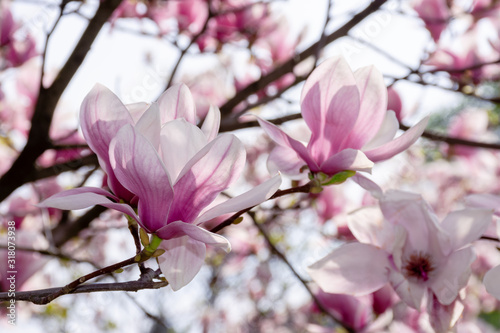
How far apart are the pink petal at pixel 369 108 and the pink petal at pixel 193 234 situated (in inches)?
12.6

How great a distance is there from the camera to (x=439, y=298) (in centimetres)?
90

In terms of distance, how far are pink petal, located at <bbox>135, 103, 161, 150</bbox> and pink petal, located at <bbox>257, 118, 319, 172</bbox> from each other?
19 centimetres

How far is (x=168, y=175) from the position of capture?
0.63m

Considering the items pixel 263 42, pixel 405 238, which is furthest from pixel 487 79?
pixel 405 238

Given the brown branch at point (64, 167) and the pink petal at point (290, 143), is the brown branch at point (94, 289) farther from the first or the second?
the brown branch at point (64, 167)

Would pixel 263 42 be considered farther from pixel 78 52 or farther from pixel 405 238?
pixel 405 238

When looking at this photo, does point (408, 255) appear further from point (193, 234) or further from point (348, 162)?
point (193, 234)

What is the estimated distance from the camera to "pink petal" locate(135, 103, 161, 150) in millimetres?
658

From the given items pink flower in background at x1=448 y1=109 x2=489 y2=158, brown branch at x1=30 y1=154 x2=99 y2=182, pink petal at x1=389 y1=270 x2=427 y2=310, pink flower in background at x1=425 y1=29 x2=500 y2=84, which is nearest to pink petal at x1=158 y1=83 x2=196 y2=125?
pink petal at x1=389 y1=270 x2=427 y2=310

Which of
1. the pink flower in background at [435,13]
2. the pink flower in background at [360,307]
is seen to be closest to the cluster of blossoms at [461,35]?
the pink flower in background at [435,13]

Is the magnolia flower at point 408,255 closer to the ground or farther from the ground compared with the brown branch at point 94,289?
closer to the ground

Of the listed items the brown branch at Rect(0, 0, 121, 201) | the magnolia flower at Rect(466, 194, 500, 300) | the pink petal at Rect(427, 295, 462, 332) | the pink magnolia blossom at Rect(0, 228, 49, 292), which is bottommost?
the pink magnolia blossom at Rect(0, 228, 49, 292)

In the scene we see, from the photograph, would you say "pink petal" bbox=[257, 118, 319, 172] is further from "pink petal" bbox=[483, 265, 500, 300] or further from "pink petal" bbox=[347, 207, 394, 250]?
"pink petal" bbox=[483, 265, 500, 300]

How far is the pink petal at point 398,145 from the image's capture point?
764mm
